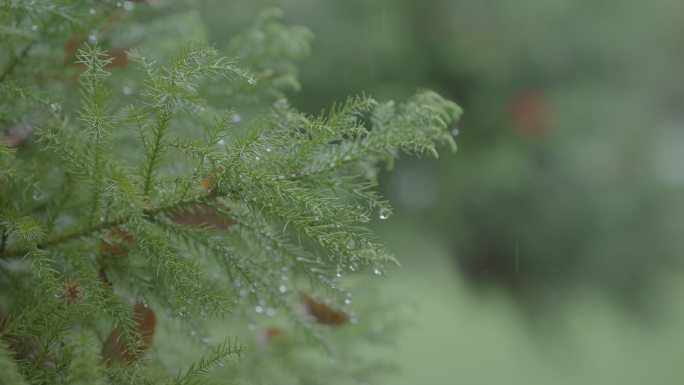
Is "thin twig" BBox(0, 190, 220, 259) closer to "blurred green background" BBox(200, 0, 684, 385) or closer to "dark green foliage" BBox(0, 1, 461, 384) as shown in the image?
"dark green foliage" BBox(0, 1, 461, 384)

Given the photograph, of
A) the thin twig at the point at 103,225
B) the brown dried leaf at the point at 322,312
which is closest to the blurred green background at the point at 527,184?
the brown dried leaf at the point at 322,312

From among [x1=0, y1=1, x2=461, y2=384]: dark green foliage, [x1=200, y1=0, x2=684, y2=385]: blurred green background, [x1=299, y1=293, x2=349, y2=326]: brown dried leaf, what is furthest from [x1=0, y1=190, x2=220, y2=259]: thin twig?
[x1=200, y1=0, x2=684, y2=385]: blurred green background

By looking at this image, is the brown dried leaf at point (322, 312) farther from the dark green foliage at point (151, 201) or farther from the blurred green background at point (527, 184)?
the blurred green background at point (527, 184)

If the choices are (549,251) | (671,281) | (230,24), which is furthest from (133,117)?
(671,281)

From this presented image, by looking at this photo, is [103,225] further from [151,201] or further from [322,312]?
[322,312]

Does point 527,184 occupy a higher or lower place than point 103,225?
higher

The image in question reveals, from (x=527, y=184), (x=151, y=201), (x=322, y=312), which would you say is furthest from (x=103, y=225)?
(x=527, y=184)
